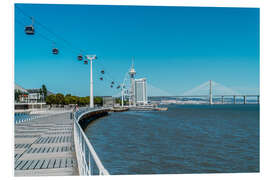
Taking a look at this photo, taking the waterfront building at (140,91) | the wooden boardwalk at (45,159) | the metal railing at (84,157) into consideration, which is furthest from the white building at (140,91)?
the metal railing at (84,157)

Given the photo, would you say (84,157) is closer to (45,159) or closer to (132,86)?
(45,159)

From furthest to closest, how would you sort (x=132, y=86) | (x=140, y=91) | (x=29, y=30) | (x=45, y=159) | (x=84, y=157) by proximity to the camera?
1. (x=140, y=91)
2. (x=132, y=86)
3. (x=29, y=30)
4. (x=45, y=159)
5. (x=84, y=157)

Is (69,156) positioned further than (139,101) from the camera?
No

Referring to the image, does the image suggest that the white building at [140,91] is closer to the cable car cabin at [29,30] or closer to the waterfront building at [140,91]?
the waterfront building at [140,91]

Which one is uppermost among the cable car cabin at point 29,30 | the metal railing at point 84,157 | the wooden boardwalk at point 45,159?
the cable car cabin at point 29,30

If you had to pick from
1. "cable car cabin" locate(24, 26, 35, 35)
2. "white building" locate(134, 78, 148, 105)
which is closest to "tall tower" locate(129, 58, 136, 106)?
"white building" locate(134, 78, 148, 105)

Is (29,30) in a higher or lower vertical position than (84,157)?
higher

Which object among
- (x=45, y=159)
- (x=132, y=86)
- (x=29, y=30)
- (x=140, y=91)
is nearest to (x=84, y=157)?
(x=45, y=159)

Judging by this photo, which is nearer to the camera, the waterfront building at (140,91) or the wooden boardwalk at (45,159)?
the wooden boardwalk at (45,159)

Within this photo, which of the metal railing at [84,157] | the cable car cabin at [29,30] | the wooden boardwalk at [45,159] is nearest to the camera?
the metal railing at [84,157]
